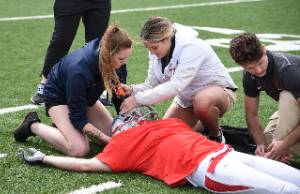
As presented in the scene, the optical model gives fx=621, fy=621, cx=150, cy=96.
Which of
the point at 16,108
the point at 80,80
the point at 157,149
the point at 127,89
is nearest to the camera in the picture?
the point at 157,149

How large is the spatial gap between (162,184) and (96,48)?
109cm

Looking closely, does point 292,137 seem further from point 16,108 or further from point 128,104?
point 16,108

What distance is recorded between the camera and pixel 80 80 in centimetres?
405

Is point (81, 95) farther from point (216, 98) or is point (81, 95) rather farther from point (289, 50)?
point (289, 50)

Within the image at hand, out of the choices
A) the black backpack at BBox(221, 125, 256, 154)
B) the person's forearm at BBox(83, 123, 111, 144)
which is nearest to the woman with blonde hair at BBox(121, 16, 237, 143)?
the black backpack at BBox(221, 125, 256, 154)

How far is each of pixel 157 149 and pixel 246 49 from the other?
79 cm

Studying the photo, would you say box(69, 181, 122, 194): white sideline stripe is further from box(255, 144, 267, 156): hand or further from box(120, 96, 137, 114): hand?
box(255, 144, 267, 156): hand

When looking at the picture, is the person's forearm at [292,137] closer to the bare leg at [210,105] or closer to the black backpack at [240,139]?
the black backpack at [240,139]

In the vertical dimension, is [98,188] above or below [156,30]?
below

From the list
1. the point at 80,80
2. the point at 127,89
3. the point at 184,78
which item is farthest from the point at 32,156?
the point at 184,78

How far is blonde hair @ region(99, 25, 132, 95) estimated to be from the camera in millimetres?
3932

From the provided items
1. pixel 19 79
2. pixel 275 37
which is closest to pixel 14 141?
pixel 19 79

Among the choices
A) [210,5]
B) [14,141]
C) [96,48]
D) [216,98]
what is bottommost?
[210,5]

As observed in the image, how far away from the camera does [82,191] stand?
138 inches
